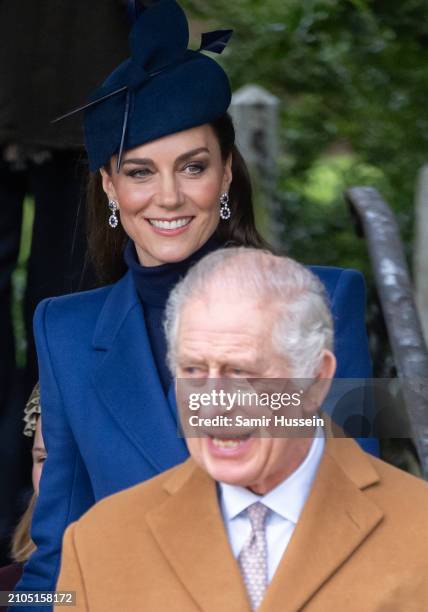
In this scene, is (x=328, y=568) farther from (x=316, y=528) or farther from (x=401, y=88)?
(x=401, y=88)

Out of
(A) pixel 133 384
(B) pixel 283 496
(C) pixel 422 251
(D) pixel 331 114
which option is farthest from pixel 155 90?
(D) pixel 331 114

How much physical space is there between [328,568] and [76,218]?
2132 mm

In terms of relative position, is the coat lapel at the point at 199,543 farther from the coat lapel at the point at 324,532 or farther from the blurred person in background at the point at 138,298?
the blurred person in background at the point at 138,298

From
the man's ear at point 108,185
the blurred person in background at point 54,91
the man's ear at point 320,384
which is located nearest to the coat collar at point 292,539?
the man's ear at point 320,384

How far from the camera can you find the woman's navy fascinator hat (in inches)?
123

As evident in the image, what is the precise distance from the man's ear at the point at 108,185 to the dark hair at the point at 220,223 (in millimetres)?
27

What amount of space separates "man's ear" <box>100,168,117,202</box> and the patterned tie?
1.18m

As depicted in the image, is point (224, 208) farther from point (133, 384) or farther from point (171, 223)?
point (133, 384)

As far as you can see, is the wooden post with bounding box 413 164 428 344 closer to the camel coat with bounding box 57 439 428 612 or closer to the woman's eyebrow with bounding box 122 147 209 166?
the woman's eyebrow with bounding box 122 147 209 166

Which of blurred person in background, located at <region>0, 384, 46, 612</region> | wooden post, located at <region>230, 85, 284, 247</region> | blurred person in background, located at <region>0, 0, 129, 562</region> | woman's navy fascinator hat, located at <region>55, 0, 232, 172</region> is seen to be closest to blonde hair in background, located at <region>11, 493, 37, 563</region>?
blurred person in background, located at <region>0, 384, 46, 612</region>

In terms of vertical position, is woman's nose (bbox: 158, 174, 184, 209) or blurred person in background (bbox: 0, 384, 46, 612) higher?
woman's nose (bbox: 158, 174, 184, 209)

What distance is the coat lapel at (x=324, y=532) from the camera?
7.61 feet

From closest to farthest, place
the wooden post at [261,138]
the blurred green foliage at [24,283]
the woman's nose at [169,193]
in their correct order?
the woman's nose at [169,193], the blurred green foliage at [24,283], the wooden post at [261,138]

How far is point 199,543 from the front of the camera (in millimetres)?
2398
